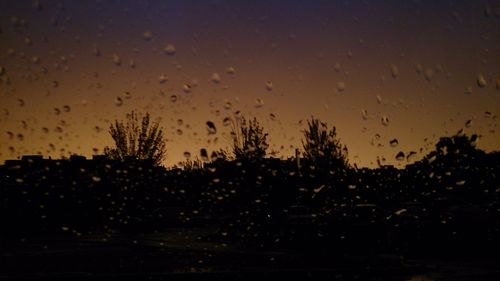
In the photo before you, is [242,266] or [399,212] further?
[399,212]

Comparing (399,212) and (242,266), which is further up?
(399,212)

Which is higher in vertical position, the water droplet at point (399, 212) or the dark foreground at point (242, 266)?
the water droplet at point (399, 212)

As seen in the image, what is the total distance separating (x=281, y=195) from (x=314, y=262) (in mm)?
11203

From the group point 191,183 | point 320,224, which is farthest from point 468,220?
point 191,183

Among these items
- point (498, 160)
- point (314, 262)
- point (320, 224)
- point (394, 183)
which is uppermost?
point (498, 160)

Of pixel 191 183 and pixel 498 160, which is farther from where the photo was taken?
pixel 498 160

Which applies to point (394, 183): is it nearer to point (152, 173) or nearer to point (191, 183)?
point (191, 183)

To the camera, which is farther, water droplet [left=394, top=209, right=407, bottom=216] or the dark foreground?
water droplet [left=394, top=209, right=407, bottom=216]

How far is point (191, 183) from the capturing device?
110ft

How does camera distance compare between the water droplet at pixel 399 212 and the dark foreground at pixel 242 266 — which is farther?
the water droplet at pixel 399 212

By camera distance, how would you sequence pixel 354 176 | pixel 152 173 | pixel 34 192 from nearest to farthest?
pixel 354 176, pixel 152 173, pixel 34 192

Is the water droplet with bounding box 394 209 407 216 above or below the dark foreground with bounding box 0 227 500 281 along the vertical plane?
above

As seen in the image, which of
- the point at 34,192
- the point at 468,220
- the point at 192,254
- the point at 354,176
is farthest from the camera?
the point at 34,192

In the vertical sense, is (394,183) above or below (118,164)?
below
